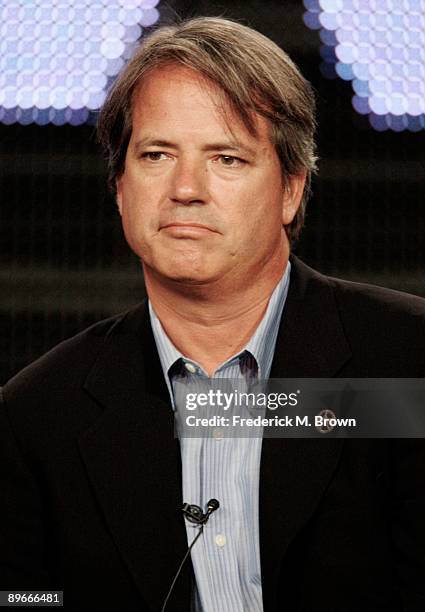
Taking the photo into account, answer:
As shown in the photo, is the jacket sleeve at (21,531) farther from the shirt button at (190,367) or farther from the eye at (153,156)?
the eye at (153,156)

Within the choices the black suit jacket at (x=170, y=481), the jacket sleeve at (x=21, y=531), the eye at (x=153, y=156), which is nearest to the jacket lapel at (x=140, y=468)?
the black suit jacket at (x=170, y=481)

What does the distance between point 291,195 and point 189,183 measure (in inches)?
12.3

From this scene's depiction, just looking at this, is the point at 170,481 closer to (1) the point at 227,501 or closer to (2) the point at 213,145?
(1) the point at 227,501

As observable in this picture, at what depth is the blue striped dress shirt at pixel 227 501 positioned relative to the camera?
5.71ft

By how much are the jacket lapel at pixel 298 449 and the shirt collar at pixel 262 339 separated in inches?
1.0

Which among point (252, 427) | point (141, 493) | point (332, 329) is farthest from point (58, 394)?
point (332, 329)

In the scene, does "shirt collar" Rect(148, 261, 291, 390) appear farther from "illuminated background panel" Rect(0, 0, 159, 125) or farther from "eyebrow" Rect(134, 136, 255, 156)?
"illuminated background panel" Rect(0, 0, 159, 125)

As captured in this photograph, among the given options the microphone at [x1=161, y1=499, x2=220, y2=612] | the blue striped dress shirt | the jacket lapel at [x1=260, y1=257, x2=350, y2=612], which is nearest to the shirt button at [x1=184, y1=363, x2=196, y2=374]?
the blue striped dress shirt

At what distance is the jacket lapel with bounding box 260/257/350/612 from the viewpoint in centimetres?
172

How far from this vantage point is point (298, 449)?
1.79m

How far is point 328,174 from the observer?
2.31 metres

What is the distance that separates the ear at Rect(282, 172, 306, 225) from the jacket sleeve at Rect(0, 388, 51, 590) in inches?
28.1

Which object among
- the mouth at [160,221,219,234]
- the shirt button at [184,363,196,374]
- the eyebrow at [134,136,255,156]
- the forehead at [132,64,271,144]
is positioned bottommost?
the shirt button at [184,363,196,374]

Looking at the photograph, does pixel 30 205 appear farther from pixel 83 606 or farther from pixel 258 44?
pixel 83 606
